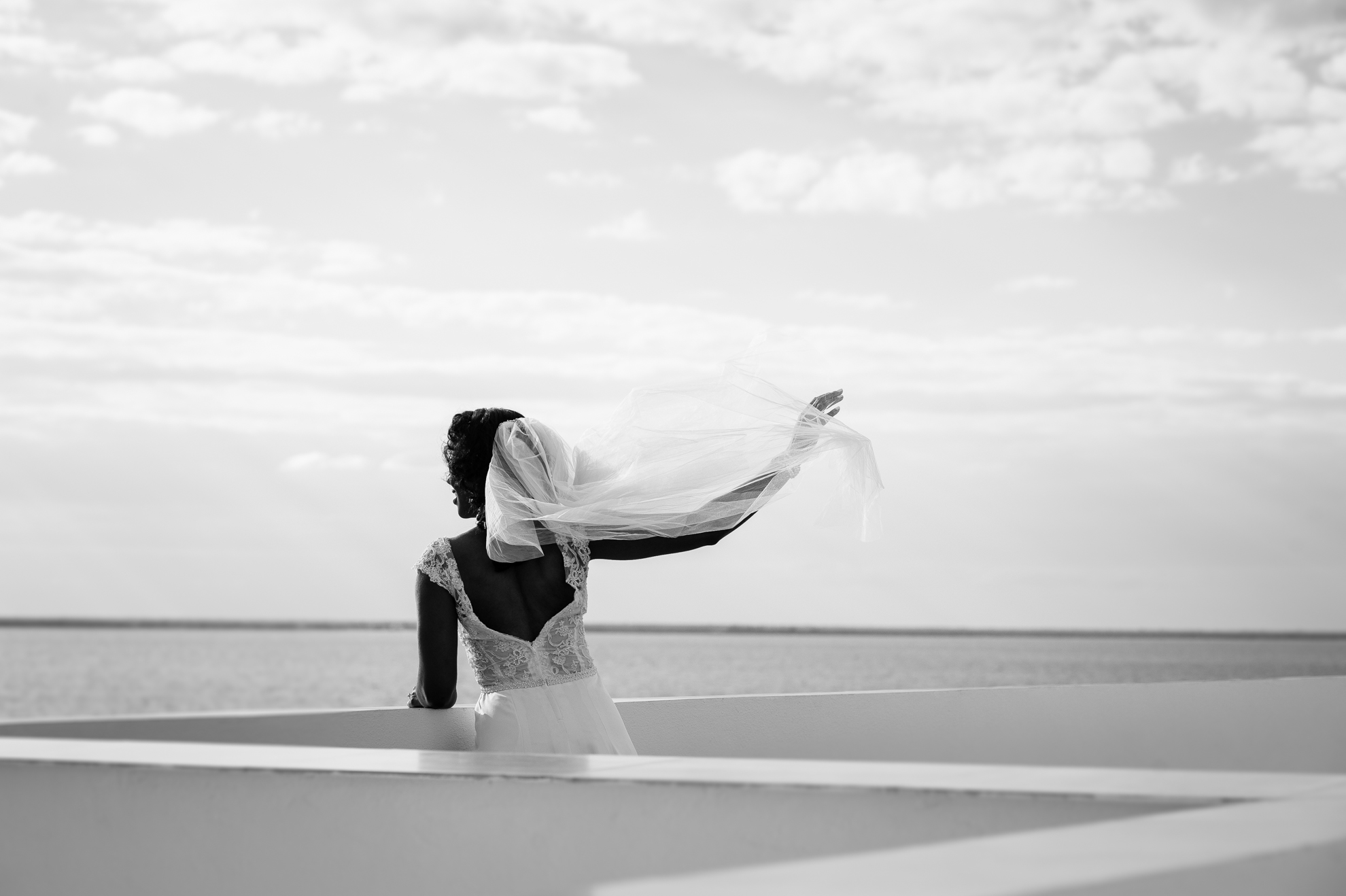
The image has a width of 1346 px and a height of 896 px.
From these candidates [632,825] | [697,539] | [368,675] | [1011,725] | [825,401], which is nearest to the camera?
[632,825]

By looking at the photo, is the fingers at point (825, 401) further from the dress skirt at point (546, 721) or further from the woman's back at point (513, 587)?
the dress skirt at point (546, 721)

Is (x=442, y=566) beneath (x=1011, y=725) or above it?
above

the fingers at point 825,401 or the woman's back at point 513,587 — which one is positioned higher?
the fingers at point 825,401

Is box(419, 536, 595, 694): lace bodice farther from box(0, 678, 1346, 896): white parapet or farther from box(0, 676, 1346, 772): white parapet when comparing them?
box(0, 678, 1346, 896): white parapet

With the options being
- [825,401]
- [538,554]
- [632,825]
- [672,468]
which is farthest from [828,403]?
[632,825]

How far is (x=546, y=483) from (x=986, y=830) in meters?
2.32

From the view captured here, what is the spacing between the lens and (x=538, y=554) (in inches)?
157

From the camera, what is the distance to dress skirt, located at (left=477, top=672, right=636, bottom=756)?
3.98 m

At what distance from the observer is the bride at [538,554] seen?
398 centimetres

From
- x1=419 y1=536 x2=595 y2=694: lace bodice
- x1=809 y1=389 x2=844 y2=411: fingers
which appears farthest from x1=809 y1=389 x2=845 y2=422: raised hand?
x1=419 y1=536 x2=595 y2=694: lace bodice

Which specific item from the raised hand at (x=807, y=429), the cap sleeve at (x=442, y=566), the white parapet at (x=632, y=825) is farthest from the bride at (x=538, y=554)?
the white parapet at (x=632, y=825)

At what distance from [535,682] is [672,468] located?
0.77 metres

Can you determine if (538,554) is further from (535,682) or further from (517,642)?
(535,682)

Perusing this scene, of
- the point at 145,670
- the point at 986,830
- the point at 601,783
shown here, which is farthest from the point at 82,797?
the point at 145,670
